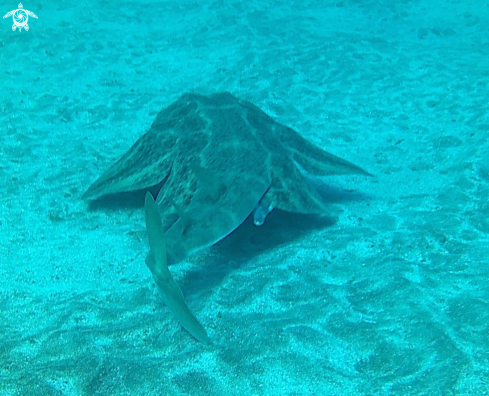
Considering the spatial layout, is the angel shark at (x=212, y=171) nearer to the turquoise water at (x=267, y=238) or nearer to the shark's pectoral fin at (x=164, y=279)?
the shark's pectoral fin at (x=164, y=279)

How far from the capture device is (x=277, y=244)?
162 inches

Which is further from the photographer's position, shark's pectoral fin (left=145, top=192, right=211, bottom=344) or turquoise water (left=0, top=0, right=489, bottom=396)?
shark's pectoral fin (left=145, top=192, right=211, bottom=344)

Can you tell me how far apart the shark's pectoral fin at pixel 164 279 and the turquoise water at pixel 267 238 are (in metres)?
0.17

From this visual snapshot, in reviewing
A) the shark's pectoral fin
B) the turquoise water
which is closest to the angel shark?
the shark's pectoral fin

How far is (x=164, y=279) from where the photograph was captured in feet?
9.23

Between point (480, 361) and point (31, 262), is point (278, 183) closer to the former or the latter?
point (480, 361)

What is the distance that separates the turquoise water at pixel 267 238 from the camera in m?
2.56

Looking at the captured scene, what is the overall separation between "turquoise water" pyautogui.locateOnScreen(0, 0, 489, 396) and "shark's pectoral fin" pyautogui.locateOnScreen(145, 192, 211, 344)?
17cm

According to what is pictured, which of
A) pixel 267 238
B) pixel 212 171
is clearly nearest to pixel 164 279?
pixel 212 171

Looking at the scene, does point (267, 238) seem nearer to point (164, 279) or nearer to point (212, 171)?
point (212, 171)

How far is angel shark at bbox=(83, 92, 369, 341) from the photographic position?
329 centimetres

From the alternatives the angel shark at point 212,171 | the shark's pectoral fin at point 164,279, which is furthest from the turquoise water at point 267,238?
the angel shark at point 212,171

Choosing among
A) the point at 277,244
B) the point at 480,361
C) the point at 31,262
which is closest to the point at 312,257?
the point at 277,244

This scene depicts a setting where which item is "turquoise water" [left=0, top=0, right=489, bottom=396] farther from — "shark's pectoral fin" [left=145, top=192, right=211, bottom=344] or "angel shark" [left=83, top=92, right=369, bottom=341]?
"angel shark" [left=83, top=92, right=369, bottom=341]
